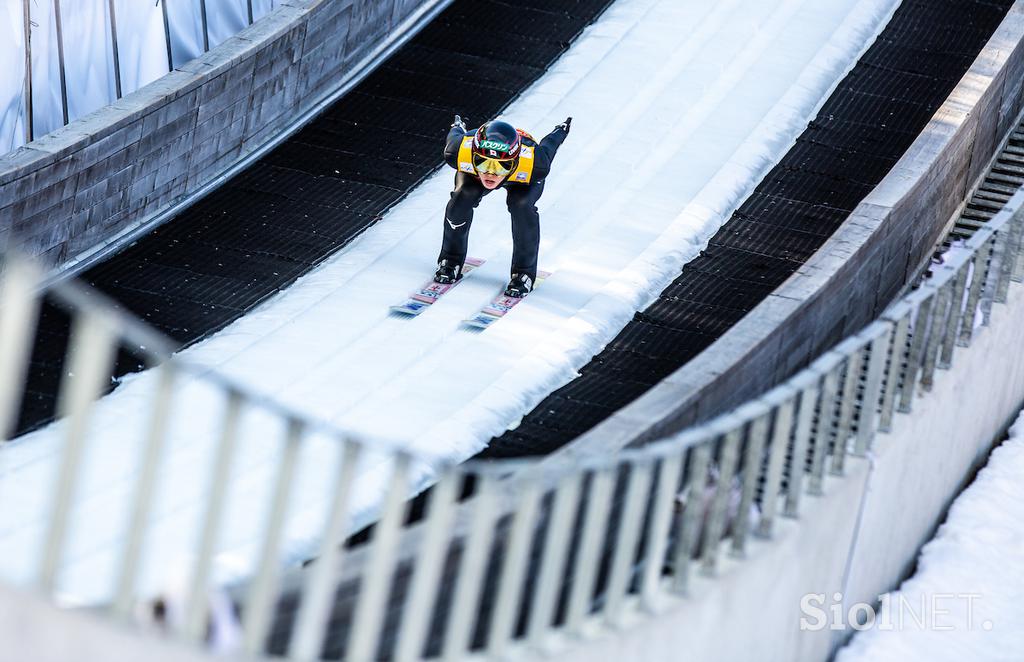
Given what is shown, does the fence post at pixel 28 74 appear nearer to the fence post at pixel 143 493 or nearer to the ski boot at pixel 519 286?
the ski boot at pixel 519 286

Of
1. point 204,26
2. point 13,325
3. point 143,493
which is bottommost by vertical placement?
point 204,26

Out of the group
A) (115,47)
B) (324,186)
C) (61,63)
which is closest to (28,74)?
(61,63)

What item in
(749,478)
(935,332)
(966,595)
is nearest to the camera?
(749,478)

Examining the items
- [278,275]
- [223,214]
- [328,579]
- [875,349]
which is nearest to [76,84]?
[223,214]

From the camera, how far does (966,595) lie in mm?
9312

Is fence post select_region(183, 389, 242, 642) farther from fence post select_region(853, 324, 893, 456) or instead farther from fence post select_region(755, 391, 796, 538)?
fence post select_region(853, 324, 893, 456)

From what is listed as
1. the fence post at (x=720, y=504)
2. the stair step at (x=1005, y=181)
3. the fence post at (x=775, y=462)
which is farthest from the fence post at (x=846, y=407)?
the stair step at (x=1005, y=181)

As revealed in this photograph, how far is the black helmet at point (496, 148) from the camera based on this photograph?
10.4 metres

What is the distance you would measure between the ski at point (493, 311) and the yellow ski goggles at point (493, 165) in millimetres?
1062

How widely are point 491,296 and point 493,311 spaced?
0.20m

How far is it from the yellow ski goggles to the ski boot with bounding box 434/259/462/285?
105 centimetres

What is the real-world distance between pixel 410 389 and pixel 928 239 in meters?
4.15

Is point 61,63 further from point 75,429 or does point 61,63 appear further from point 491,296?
point 75,429
